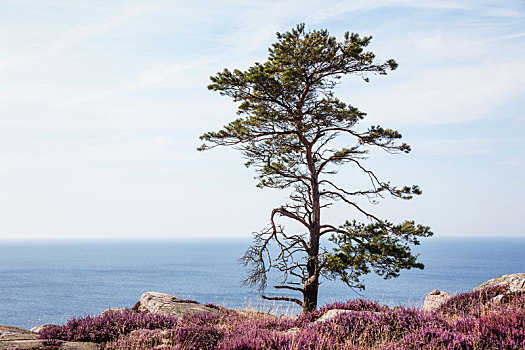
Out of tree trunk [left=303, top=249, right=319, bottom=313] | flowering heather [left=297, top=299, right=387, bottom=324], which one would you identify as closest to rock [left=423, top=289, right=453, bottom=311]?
tree trunk [left=303, top=249, right=319, bottom=313]

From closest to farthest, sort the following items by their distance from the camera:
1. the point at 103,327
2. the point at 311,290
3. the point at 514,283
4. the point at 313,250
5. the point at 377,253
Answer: the point at 103,327 → the point at 514,283 → the point at 377,253 → the point at 311,290 → the point at 313,250

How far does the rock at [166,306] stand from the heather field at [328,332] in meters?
2.90

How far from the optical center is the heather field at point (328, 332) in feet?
22.0

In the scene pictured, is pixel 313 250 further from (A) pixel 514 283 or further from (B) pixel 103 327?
(B) pixel 103 327

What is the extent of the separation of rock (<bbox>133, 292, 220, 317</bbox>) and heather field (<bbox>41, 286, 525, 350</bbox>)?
9.51 feet

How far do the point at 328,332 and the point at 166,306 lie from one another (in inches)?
295

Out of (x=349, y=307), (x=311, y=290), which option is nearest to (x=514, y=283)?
(x=349, y=307)

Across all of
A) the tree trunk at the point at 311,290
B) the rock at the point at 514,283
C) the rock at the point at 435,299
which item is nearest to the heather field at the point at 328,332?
the rock at the point at 514,283

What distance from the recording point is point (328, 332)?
8.03m

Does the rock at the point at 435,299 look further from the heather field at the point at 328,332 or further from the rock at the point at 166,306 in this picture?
the rock at the point at 166,306

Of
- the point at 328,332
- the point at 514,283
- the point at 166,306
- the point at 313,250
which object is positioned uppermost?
the point at 313,250

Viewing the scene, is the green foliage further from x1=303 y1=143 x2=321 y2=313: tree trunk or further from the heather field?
the heather field

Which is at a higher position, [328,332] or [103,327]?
[328,332]

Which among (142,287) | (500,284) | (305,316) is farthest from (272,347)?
(142,287)
